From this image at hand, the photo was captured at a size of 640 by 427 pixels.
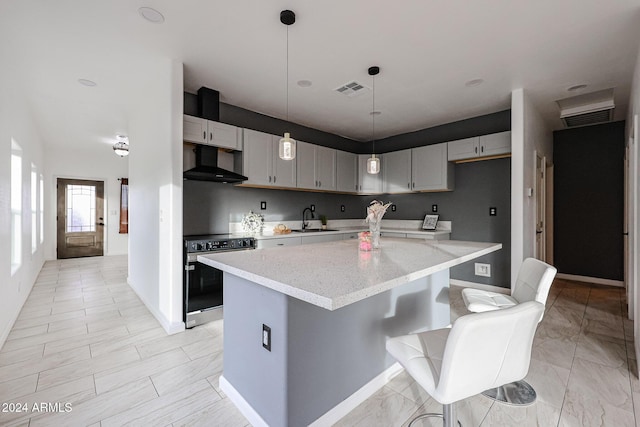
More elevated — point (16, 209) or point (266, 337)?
point (16, 209)

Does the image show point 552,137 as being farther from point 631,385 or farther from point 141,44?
point 141,44

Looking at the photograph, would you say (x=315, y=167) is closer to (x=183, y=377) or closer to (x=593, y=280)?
(x=183, y=377)

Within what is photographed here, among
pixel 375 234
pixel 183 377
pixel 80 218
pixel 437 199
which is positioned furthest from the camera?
pixel 80 218

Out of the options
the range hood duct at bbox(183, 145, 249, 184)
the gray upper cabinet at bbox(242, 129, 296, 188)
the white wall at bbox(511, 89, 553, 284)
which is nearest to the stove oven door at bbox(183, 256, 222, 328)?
the range hood duct at bbox(183, 145, 249, 184)

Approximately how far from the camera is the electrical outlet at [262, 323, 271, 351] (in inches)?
58.6

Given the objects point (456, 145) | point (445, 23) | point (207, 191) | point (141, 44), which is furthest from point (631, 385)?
point (141, 44)

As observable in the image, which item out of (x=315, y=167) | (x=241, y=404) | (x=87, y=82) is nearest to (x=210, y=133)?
(x=87, y=82)

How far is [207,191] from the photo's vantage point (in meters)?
3.67

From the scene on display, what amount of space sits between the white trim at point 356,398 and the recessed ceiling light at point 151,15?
9.18 feet

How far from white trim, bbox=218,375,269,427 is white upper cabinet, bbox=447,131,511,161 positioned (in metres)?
3.99

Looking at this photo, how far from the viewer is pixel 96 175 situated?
748 cm

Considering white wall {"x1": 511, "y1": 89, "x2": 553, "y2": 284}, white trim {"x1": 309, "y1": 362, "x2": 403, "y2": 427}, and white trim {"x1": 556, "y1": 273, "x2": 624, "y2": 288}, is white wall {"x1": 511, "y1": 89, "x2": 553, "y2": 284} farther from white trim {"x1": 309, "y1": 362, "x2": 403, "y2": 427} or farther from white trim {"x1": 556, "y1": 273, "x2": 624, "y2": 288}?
white trim {"x1": 309, "y1": 362, "x2": 403, "y2": 427}

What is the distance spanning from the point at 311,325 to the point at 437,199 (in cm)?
395

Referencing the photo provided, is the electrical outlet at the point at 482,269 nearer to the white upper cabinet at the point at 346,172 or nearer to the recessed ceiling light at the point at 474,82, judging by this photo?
the white upper cabinet at the point at 346,172
